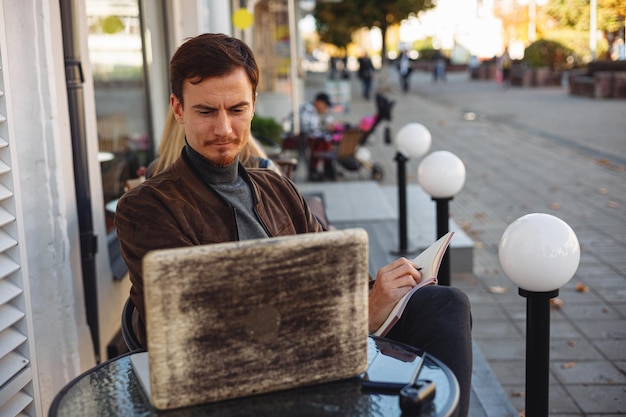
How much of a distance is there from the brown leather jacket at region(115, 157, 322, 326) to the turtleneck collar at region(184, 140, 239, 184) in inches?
0.9

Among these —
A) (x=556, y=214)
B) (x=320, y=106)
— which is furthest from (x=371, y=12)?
(x=556, y=214)

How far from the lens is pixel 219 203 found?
2.12 meters

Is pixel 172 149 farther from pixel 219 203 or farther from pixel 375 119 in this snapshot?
pixel 375 119

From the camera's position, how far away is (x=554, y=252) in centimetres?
242

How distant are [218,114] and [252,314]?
2.31 feet

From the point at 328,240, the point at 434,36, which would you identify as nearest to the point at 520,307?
the point at 328,240

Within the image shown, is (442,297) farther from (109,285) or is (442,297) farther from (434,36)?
(434,36)

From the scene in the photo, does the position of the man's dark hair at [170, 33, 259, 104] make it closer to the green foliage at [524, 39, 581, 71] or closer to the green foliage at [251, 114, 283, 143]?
the green foliage at [251, 114, 283, 143]

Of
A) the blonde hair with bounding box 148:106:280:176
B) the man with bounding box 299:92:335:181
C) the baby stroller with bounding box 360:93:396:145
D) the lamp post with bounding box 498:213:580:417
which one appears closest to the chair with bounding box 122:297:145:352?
the lamp post with bounding box 498:213:580:417

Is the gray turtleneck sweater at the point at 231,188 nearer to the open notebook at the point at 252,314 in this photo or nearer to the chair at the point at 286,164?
the open notebook at the point at 252,314

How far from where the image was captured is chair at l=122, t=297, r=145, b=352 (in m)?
2.28

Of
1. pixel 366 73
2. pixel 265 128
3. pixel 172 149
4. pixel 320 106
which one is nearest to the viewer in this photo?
pixel 172 149

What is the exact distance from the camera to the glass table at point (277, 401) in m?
1.56

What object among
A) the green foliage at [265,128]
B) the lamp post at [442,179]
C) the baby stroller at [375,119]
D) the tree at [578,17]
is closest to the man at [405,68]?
the tree at [578,17]
